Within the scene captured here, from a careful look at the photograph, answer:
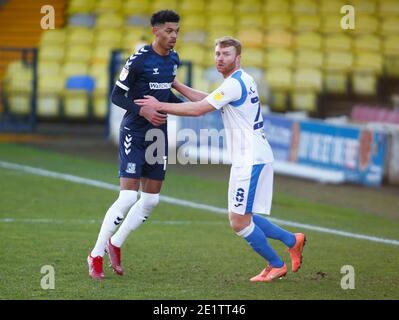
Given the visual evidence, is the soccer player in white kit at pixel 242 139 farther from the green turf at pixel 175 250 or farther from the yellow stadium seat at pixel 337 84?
the yellow stadium seat at pixel 337 84

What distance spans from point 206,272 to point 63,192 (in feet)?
18.4

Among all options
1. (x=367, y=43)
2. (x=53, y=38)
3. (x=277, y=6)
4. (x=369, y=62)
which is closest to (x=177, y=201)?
(x=369, y=62)

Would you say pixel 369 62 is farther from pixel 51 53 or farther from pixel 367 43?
pixel 51 53

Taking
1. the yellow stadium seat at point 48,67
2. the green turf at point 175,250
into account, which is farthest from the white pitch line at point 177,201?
the yellow stadium seat at point 48,67

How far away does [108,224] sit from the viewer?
894 centimetres

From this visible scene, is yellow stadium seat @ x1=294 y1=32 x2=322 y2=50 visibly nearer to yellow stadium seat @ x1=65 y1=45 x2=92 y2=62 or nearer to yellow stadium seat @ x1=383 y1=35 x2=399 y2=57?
yellow stadium seat @ x1=383 y1=35 x2=399 y2=57

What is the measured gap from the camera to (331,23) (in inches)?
963

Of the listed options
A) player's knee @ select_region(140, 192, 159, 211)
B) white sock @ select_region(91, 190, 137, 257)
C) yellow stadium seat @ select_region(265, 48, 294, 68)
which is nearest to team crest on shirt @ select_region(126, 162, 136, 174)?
white sock @ select_region(91, 190, 137, 257)

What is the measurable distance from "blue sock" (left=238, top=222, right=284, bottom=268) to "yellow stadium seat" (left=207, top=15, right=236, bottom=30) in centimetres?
1610

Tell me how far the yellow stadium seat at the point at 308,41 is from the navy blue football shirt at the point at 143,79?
15.3 meters

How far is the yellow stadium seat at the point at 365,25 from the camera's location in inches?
956

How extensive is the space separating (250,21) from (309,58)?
2020 millimetres
